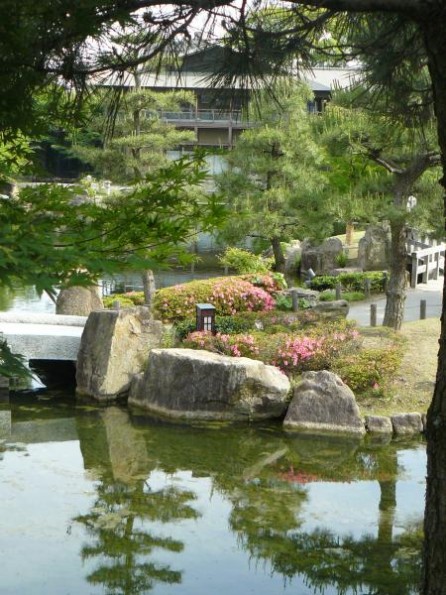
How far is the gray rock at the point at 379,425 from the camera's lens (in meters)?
12.2

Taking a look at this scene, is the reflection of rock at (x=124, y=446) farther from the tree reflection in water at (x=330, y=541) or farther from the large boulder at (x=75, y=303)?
the large boulder at (x=75, y=303)

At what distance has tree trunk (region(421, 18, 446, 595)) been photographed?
5.44 meters

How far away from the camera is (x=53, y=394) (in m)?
14.3

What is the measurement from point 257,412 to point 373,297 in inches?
316

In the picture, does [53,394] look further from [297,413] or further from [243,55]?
[243,55]

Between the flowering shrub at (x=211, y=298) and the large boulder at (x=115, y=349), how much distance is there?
2016 millimetres

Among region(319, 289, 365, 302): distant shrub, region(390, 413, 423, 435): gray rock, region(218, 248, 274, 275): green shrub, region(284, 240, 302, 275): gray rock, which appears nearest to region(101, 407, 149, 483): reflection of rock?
region(390, 413, 423, 435): gray rock

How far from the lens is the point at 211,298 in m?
16.0

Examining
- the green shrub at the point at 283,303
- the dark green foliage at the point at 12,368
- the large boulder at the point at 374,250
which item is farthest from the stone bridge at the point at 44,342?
the large boulder at the point at 374,250

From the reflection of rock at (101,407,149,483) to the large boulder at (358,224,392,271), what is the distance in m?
12.3

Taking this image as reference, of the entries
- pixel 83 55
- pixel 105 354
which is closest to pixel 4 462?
pixel 105 354

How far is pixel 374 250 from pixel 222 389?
41.9 feet

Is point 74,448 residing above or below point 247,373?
below

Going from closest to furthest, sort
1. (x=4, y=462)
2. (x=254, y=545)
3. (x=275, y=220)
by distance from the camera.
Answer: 1. (x=254, y=545)
2. (x=4, y=462)
3. (x=275, y=220)
